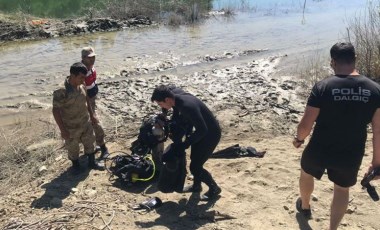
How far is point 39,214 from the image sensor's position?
477 centimetres

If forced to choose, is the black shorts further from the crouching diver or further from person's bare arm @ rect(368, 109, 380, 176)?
the crouching diver

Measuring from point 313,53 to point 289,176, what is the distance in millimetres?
9171

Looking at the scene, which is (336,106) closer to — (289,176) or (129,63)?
(289,176)

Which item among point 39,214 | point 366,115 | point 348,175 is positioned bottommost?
point 39,214

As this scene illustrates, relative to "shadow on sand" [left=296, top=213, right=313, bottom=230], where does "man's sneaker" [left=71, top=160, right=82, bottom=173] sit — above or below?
above

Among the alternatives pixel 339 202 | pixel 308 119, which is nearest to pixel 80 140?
pixel 308 119

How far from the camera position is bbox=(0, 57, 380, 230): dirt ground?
4609 mm

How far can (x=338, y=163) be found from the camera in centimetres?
380

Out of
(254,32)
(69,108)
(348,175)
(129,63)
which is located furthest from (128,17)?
(348,175)

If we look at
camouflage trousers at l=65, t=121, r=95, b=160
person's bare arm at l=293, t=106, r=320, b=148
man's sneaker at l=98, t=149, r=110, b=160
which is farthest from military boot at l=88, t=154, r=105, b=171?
person's bare arm at l=293, t=106, r=320, b=148

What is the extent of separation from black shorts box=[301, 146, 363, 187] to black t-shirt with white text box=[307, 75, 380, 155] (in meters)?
0.04

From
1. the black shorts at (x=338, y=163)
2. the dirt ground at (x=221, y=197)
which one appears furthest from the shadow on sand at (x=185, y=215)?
Result: the black shorts at (x=338, y=163)

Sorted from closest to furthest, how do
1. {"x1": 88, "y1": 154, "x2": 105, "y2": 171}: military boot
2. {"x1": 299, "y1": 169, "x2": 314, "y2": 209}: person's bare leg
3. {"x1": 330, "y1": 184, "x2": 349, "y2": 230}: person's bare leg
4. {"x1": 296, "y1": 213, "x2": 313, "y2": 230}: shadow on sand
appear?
{"x1": 330, "y1": 184, "x2": 349, "y2": 230}: person's bare leg
{"x1": 299, "y1": 169, "x2": 314, "y2": 209}: person's bare leg
{"x1": 296, "y1": 213, "x2": 313, "y2": 230}: shadow on sand
{"x1": 88, "y1": 154, "x2": 105, "y2": 171}: military boot

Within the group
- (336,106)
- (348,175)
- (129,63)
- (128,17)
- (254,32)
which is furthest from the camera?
(128,17)
